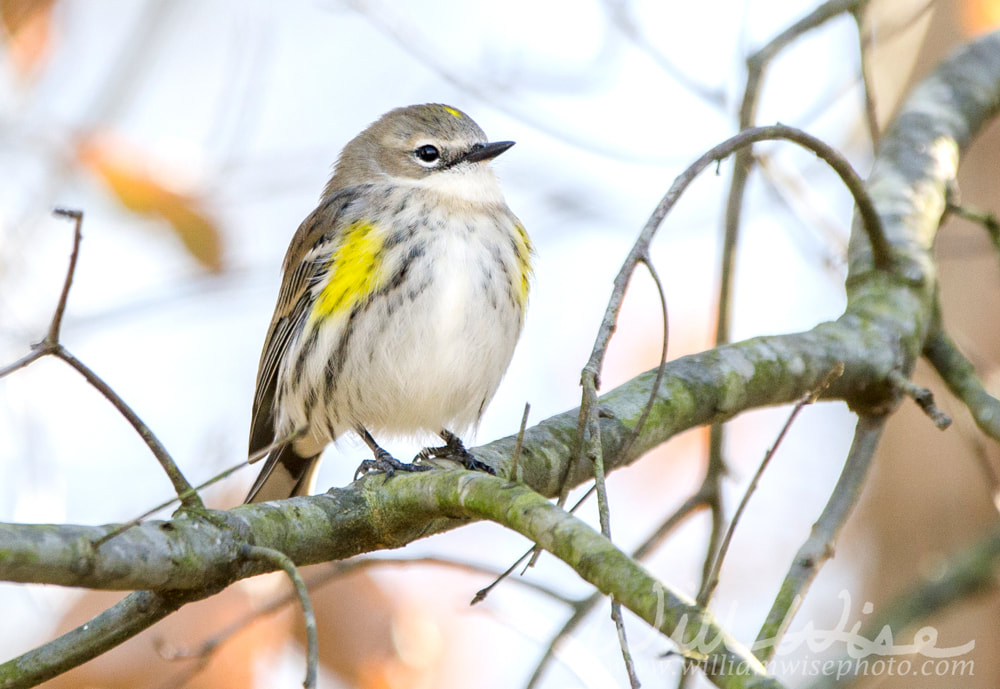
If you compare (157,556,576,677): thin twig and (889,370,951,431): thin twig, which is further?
(157,556,576,677): thin twig

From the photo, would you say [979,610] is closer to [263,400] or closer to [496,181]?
[496,181]

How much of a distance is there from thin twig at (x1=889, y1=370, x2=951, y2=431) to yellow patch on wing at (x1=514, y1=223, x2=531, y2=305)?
168cm

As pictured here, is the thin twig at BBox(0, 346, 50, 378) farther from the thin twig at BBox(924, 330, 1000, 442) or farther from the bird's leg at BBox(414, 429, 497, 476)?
the thin twig at BBox(924, 330, 1000, 442)

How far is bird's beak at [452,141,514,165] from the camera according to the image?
16.1 feet

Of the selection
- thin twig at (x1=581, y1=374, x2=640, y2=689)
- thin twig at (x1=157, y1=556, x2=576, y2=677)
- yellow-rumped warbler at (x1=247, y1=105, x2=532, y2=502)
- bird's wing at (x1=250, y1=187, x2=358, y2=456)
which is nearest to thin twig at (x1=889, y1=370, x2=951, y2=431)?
thin twig at (x1=581, y1=374, x2=640, y2=689)

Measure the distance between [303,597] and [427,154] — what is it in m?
3.33

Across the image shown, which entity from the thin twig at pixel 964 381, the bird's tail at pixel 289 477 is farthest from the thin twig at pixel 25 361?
the thin twig at pixel 964 381

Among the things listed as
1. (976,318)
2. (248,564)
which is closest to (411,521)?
(248,564)

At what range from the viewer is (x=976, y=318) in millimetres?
5875

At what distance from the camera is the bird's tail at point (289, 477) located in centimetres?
495

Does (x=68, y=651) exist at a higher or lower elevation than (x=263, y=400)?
lower

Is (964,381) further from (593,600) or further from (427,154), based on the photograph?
(427,154)

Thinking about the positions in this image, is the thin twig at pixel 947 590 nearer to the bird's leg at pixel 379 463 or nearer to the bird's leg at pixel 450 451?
the bird's leg at pixel 450 451

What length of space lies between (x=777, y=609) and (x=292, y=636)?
9.04 ft
